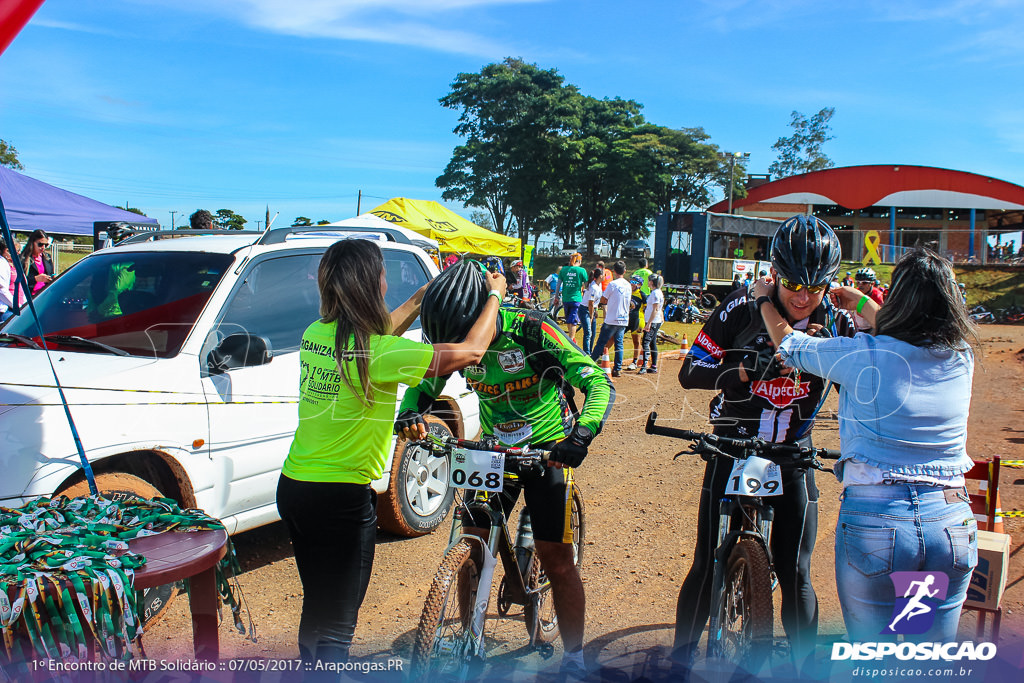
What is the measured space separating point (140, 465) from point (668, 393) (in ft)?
28.4

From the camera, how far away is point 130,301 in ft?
14.2

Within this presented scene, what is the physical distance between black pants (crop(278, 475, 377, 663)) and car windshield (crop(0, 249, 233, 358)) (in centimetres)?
179

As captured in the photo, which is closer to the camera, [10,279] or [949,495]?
[949,495]

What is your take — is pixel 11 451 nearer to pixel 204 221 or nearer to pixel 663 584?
pixel 663 584

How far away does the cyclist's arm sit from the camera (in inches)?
116

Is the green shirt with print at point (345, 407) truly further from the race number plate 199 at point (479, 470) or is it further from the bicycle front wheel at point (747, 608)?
the bicycle front wheel at point (747, 608)

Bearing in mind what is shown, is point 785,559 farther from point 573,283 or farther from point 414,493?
point 573,283

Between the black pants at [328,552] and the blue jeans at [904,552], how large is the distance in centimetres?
173

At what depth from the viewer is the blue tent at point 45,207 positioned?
12.5 metres

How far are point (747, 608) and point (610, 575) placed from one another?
67.8 inches

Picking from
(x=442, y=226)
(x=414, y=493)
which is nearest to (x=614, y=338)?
(x=414, y=493)

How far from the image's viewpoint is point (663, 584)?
4488mm

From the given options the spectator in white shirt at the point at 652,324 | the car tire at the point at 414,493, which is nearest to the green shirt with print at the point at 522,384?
the car tire at the point at 414,493

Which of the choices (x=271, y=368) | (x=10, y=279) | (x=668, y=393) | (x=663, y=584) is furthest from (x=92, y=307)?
(x=668, y=393)
